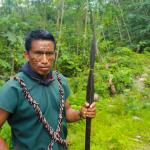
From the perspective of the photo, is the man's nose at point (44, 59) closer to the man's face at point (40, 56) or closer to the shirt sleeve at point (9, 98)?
the man's face at point (40, 56)

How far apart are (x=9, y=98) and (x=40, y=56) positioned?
380mm

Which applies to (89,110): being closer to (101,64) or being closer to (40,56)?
(40,56)

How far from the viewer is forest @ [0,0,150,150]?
202 inches

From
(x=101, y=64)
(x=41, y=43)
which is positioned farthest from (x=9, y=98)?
(x=101, y=64)

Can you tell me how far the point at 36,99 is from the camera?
7.82 ft

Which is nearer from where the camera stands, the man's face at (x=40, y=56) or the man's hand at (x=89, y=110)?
the man's face at (x=40, y=56)

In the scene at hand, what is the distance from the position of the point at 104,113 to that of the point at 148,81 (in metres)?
2.23

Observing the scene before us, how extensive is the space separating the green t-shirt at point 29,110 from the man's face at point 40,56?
0.10 m

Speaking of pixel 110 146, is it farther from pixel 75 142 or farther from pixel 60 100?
pixel 60 100

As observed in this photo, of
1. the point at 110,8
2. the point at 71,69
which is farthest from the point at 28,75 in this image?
the point at 110,8

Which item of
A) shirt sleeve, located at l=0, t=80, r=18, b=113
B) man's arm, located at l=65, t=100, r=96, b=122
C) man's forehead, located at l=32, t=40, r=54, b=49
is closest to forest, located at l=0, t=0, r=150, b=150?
man's arm, located at l=65, t=100, r=96, b=122

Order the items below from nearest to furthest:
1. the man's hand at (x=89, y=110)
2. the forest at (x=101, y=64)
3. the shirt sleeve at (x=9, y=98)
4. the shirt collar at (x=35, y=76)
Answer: the shirt sleeve at (x=9, y=98), the shirt collar at (x=35, y=76), the man's hand at (x=89, y=110), the forest at (x=101, y=64)

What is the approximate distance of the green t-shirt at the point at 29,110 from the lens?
2.30 meters

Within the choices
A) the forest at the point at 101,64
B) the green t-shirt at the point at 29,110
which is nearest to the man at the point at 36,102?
the green t-shirt at the point at 29,110
